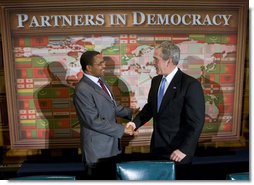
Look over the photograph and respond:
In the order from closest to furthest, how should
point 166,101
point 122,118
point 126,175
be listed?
1. point 126,175
2. point 166,101
3. point 122,118

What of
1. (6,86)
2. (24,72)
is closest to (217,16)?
(24,72)

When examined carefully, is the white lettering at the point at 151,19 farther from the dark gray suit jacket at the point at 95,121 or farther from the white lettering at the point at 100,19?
the dark gray suit jacket at the point at 95,121

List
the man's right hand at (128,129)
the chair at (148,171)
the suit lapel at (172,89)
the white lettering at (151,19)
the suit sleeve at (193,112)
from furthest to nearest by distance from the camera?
the man's right hand at (128,129), the white lettering at (151,19), the suit lapel at (172,89), the suit sleeve at (193,112), the chair at (148,171)

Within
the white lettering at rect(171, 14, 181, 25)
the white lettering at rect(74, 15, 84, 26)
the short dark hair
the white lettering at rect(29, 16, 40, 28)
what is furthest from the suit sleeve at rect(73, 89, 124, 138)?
the white lettering at rect(171, 14, 181, 25)

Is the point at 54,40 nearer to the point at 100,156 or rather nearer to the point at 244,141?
the point at 100,156

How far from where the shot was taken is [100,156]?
305 centimetres

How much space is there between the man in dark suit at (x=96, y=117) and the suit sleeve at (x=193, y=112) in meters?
0.64

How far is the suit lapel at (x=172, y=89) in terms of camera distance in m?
2.96

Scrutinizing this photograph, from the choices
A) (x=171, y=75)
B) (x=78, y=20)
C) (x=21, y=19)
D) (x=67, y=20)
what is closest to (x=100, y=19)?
(x=78, y=20)

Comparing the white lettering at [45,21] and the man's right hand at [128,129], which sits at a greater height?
the white lettering at [45,21]

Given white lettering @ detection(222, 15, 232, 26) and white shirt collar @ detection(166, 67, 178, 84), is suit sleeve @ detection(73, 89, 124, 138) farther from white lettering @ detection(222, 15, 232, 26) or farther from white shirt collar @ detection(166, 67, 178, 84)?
white lettering @ detection(222, 15, 232, 26)

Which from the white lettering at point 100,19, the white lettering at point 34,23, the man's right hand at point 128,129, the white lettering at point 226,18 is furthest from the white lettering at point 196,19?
the white lettering at point 34,23

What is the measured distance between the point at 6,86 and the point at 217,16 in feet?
7.28

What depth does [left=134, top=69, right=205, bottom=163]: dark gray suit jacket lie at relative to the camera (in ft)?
9.38
